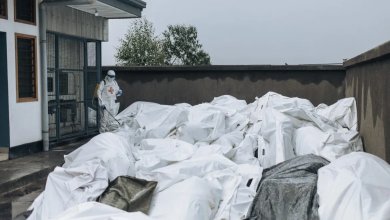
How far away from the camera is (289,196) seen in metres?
3.45

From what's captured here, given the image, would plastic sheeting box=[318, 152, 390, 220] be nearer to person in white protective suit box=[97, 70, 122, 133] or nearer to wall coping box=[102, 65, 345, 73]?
person in white protective suit box=[97, 70, 122, 133]

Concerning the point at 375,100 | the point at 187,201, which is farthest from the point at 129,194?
the point at 375,100

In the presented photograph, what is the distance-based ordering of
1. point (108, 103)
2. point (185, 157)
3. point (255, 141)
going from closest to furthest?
point (185, 157) → point (255, 141) → point (108, 103)

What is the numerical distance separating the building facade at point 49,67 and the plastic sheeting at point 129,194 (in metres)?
3.20

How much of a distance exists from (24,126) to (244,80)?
5431 mm

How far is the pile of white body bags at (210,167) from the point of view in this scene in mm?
3100

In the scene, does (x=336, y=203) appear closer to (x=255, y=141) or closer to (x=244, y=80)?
(x=255, y=141)

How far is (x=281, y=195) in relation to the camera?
11.4 ft

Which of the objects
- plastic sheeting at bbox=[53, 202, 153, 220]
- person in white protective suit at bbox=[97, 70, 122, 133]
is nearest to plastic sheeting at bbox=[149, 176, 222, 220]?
plastic sheeting at bbox=[53, 202, 153, 220]

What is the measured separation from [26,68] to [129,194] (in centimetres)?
400

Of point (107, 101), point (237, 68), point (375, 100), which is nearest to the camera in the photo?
point (375, 100)

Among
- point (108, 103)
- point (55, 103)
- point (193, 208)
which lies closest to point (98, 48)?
point (108, 103)

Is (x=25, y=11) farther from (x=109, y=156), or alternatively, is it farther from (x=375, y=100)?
(x=375, y=100)

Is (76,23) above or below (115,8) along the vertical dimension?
below
